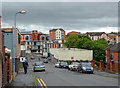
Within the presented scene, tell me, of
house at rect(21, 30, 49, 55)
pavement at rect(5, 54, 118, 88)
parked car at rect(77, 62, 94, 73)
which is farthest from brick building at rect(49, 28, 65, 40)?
pavement at rect(5, 54, 118, 88)

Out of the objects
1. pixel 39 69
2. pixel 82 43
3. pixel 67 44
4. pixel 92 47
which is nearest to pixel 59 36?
pixel 67 44

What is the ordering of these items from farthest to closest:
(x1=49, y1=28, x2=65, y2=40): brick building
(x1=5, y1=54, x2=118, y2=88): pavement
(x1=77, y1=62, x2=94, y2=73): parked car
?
(x1=49, y1=28, x2=65, y2=40): brick building
(x1=77, y1=62, x2=94, y2=73): parked car
(x1=5, y1=54, x2=118, y2=88): pavement

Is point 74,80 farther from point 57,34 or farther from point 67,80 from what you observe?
point 57,34

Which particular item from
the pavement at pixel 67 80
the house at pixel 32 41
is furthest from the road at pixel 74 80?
the house at pixel 32 41

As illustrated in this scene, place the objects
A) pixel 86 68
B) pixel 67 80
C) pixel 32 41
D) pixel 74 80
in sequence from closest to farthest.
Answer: pixel 74 80 < pixel 67 80 < pixel 86 68 < pixel 32 41

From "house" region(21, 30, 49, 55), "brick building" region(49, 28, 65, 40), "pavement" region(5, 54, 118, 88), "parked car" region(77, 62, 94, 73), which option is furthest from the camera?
"brick building" region(49, 28, 65, 40)

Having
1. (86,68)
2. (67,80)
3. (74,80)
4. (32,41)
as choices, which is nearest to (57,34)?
(32,41)

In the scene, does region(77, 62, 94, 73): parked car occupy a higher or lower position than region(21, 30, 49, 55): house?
lower

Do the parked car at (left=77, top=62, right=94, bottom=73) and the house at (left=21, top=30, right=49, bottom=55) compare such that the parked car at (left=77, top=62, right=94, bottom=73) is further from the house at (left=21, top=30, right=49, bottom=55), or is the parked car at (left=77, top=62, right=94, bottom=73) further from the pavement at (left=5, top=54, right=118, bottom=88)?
the house at (left=21, top=30, right=49, bottom=55)

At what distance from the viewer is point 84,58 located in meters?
70.1

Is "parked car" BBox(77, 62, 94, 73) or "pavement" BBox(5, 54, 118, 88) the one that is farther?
"parked car" BBox(77, 62, 94, 73)

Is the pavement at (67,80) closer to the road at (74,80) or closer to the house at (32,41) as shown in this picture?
the road at (74,80)

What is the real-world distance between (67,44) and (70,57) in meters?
41.1

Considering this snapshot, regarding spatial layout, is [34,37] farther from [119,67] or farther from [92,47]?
[119,67]
